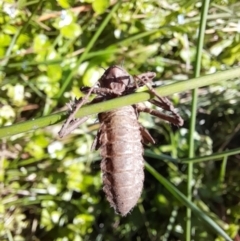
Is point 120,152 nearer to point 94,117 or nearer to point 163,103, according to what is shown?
point 163,103

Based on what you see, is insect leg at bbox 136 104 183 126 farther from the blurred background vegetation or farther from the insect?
the blurred background vegetation

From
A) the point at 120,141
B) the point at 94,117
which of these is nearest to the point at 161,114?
the point at 120,141

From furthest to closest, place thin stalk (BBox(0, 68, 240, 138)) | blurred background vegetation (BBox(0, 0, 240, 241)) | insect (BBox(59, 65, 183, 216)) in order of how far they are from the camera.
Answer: blurred background vegetation (BBox(0, 0, 240, 241)) → insect (BBox(59, 65, 183, 216)) → thin stalk (BBox(0, 68, 240, 138))

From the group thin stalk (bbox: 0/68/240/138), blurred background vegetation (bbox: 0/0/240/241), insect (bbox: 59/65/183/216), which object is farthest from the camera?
blurred background vegetation (bbox: 0/0/240/241)

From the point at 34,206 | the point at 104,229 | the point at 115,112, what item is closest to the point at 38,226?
the point at 34,206

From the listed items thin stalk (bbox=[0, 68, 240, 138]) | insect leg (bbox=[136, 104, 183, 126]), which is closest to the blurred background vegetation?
insect leg (bbox=[136, 104, 183, 126])

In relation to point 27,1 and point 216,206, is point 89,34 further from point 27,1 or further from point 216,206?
point 216,206
